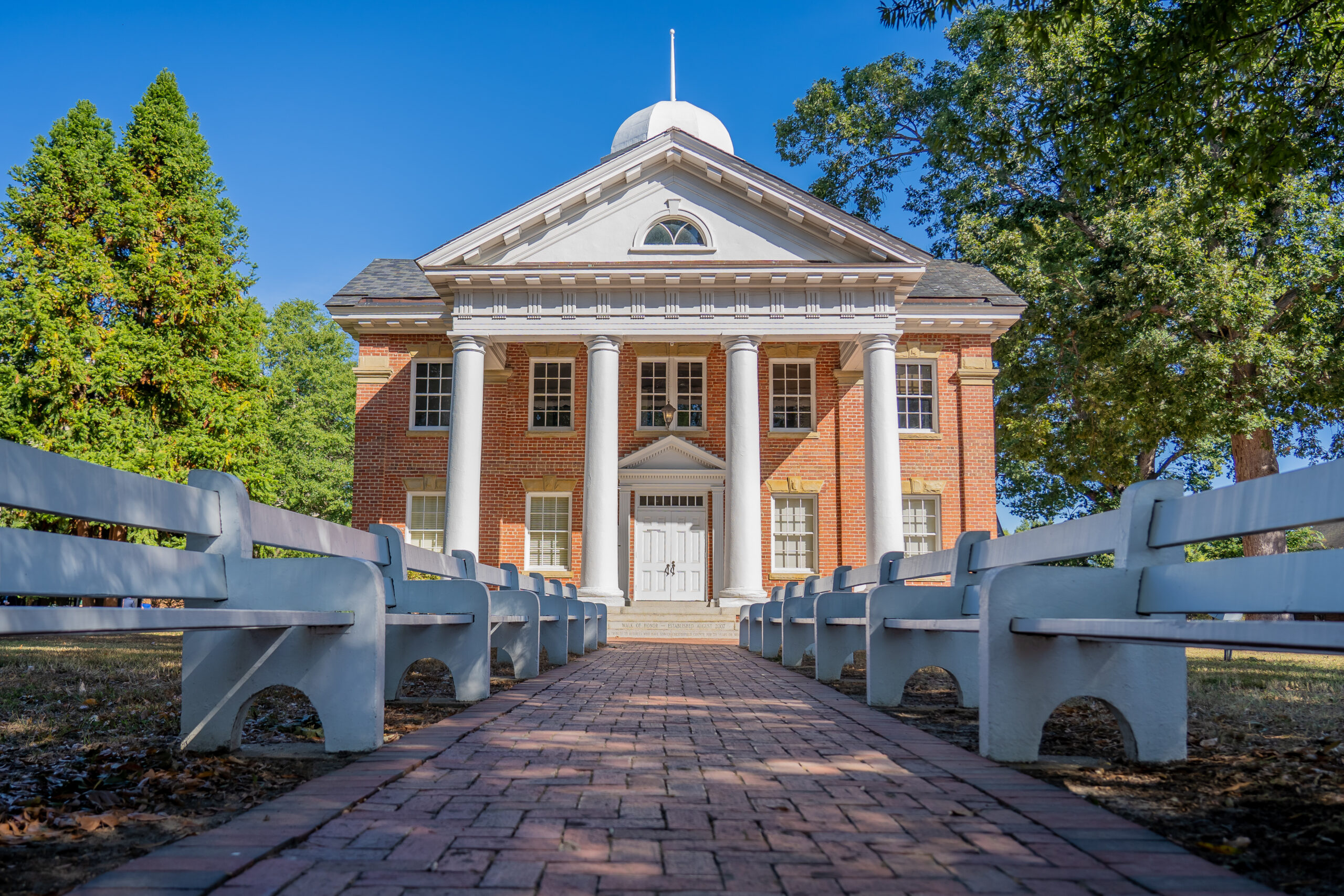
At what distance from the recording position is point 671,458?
23.6 meters

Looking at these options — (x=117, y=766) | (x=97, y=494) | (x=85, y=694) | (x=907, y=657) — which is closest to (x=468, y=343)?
(x=85, y=694)

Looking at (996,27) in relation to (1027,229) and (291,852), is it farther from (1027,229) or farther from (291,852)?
(1027,229)

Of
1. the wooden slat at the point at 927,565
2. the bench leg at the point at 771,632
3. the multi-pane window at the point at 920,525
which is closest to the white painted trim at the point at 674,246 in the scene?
the multi-pane window at the point at 920,525

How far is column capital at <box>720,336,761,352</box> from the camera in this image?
21141 mm

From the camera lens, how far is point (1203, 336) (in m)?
21.2

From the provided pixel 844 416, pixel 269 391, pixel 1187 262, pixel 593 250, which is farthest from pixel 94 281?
pixel 1187 262

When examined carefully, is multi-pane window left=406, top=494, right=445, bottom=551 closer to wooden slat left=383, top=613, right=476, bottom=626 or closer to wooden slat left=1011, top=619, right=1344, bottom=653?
wooden slat left=383, top=613, right=476, bottom=626

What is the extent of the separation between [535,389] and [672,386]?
3.24m

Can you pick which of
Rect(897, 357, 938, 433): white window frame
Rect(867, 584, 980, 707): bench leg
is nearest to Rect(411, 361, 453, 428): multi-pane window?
Rect(897, 357, 938, 433): white window frame

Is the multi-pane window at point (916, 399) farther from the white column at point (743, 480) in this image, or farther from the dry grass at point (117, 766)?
the dry grass at point (117, 766)

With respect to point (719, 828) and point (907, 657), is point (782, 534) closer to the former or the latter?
point (907, 657)

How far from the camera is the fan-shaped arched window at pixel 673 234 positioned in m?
22.3

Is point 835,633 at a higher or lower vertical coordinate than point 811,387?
lower

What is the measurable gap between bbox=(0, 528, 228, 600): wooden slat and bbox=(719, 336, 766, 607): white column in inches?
666
